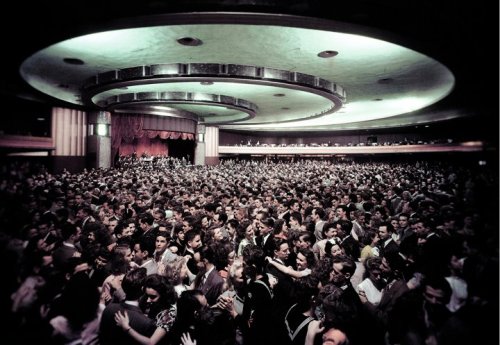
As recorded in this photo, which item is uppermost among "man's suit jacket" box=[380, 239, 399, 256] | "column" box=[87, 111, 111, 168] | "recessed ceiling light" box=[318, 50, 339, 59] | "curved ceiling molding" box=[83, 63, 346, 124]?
"recessed ceiling light" box=[318, 50, 339, 59]

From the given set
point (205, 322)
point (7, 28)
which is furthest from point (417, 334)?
point (7, 28)

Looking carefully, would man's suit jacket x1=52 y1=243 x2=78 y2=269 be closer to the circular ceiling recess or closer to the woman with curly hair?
the woman with curly hair

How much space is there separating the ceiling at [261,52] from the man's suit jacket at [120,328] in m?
1.71

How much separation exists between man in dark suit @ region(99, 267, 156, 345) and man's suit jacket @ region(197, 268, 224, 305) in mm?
658

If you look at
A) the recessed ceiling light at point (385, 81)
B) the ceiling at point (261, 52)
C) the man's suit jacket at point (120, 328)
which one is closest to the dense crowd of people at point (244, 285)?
the man's suit jacket at point (120, 328)

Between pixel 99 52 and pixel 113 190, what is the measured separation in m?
3.69

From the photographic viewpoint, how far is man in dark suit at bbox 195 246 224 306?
2969 mm

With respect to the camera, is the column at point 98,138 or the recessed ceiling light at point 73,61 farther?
the column at point 98,138

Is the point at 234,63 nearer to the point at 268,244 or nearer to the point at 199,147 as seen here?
the point at 268,244

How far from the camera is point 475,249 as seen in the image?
168 cm

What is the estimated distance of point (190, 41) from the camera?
6539mm

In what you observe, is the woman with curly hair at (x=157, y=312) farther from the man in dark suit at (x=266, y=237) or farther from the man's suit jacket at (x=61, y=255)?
the man in dark suit at (x=266, y=237)

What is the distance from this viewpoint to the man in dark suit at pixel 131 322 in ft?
7.68

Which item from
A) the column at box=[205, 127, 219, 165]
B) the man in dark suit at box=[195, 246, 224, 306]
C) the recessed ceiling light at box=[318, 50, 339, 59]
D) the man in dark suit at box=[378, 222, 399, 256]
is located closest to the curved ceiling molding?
the recessed ceiling light at box=[318, 50, 339, 59]
